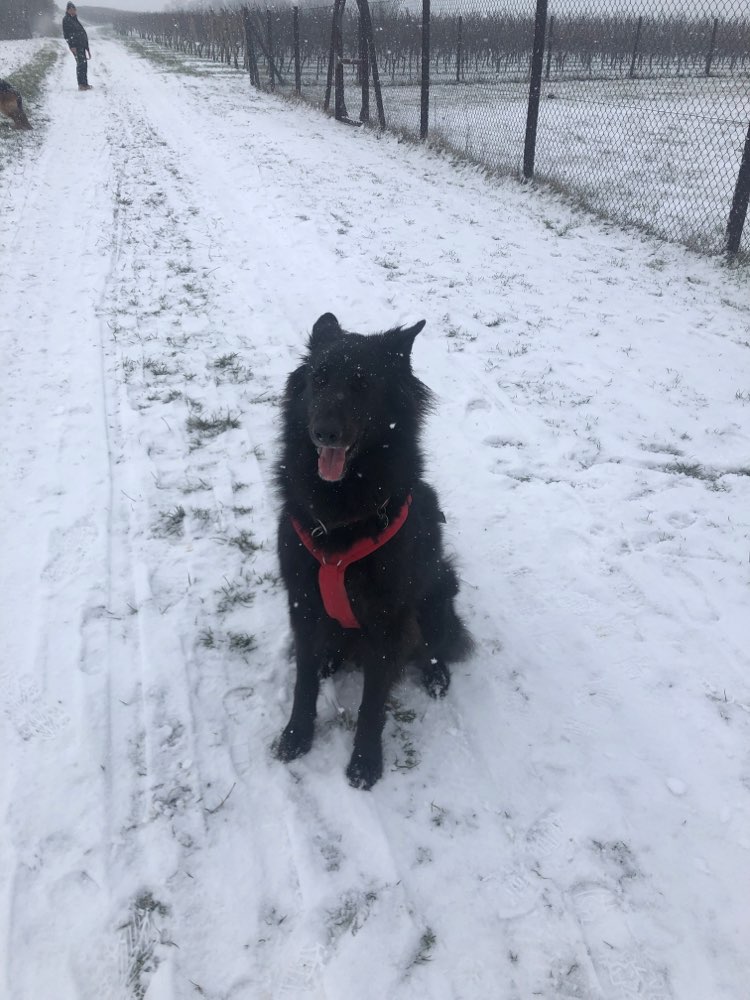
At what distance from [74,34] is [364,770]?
82.8 feet

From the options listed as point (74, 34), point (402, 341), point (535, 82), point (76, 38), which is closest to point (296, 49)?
point (76, 38)

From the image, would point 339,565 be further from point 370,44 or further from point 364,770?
point 370,44

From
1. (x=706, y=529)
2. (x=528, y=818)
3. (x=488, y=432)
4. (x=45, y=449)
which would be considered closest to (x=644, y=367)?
(x=488, y=432)

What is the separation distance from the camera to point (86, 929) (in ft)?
5.94

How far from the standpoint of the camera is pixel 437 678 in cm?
262

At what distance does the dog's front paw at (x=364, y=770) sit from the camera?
7.37 ft

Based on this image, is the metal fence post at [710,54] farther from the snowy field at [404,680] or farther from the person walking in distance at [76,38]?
the person walking in distance at [76,38]

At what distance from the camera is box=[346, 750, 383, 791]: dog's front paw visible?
2.25m

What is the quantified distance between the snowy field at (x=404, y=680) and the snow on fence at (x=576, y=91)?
3638 mm

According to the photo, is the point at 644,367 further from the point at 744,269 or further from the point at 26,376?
the point at 26,376

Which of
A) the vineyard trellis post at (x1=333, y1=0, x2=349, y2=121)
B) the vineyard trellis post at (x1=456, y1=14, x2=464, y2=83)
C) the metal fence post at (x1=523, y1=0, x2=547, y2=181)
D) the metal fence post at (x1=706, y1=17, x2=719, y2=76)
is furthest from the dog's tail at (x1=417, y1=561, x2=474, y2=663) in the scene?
the vineyard trellis post at (x1=456, y1=14, x2=464, y2=83)

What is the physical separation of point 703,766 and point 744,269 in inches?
244

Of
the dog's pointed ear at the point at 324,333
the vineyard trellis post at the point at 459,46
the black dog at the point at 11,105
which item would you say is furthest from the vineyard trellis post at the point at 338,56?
the dog's pointed ear at the point at 324,333

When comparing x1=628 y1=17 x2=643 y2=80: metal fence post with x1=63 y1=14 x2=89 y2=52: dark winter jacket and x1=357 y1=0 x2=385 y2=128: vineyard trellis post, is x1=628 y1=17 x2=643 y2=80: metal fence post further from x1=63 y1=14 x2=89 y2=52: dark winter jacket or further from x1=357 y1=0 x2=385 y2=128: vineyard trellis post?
x1=63 y1=14 x2=89 y2=52: dark winter jacket
